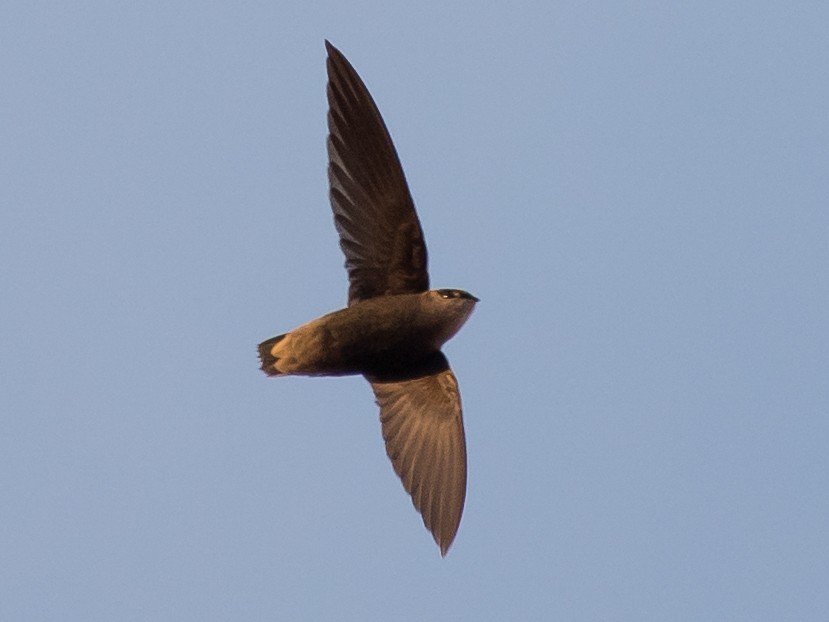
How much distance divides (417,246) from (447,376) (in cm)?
62

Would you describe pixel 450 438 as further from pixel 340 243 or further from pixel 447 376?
pixel 340 243

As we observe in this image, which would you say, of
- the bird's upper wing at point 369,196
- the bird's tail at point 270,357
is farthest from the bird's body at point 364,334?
the bird's upper wing at point 369,196

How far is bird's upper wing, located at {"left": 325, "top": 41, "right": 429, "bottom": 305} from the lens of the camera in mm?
7836

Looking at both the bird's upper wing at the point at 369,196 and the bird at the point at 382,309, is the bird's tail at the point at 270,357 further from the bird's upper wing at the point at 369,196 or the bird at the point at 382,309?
the bird's upper wing at the point at 369,196

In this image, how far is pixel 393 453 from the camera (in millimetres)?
8031

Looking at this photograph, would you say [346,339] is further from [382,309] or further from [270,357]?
[270,357]

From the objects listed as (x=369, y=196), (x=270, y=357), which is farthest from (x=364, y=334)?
(x=369, y=196)

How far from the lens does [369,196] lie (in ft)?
25.7

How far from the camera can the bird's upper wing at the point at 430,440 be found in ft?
26.2

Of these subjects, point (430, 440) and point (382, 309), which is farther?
point (430, 440)

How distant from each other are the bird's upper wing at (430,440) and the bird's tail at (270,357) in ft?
1.56

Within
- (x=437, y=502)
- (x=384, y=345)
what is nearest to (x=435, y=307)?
(x=384, y=345)

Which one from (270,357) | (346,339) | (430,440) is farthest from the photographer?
(430,440)

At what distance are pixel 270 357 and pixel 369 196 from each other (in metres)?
0.80
